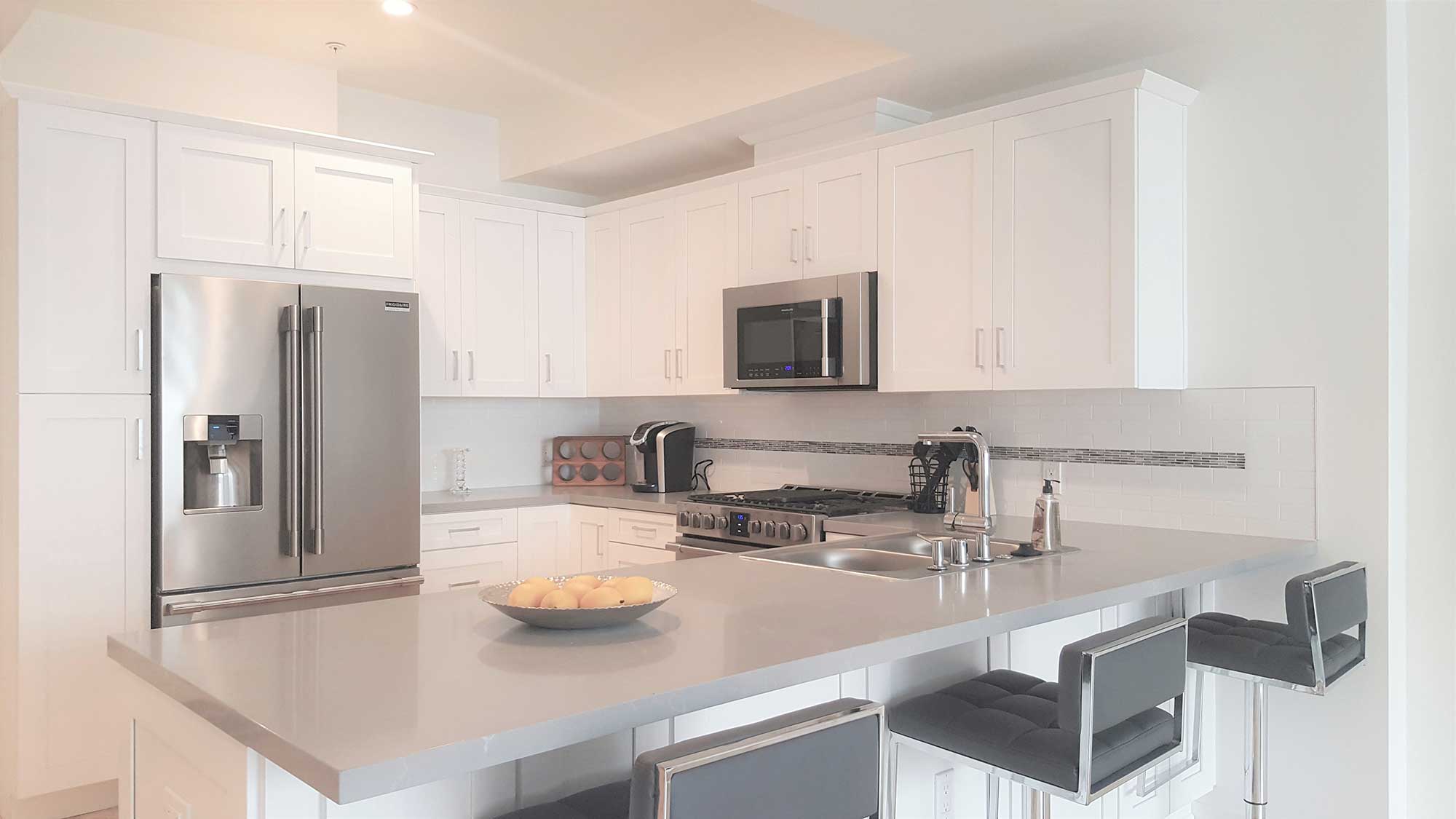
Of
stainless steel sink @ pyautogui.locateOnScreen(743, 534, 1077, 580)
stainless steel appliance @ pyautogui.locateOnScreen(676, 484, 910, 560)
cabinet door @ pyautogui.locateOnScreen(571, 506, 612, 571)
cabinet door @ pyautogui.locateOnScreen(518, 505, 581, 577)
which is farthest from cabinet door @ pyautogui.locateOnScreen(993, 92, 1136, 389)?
cabinet door @ pyautogui.locateOnScreen(518, 505, 581, 577)

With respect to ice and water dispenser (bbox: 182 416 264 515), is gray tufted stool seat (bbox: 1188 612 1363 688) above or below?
below

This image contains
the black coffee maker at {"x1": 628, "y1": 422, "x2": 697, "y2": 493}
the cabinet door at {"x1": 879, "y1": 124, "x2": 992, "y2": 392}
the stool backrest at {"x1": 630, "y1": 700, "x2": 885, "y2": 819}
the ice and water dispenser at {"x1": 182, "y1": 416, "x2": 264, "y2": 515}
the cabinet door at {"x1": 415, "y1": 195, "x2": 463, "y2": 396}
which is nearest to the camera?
the stool backrest at {"x1": 630, "y1": 700, "x2": 885, "y2": 819}

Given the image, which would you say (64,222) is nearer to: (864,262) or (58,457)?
(58,457)

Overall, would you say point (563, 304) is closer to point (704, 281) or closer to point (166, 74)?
point (704, 281)

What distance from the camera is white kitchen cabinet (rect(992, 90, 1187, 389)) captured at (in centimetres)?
298

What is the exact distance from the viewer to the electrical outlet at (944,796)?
7.23 ft

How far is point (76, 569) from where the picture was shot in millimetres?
3295

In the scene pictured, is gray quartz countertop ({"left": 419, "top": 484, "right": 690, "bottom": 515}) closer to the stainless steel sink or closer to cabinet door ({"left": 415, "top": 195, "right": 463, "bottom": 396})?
cabinet door ({"left": 415, "top": 195, "right": 463, "bottom": 396})

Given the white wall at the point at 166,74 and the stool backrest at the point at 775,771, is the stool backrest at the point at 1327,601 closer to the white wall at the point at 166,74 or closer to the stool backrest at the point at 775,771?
the stool backrest at the point at 775,771

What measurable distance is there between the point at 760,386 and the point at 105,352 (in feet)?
7.67

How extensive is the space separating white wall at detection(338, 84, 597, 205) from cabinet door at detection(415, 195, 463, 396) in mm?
265

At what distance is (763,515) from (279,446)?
178cm

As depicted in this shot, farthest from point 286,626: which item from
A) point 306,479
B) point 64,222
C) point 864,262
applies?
point 864,262

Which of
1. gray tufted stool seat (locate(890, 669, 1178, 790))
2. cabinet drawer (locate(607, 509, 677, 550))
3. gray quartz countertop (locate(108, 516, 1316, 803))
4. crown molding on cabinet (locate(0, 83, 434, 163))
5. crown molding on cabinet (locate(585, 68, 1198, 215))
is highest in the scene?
crown molding on cabinet (locate(0, 83, 434, 163))
